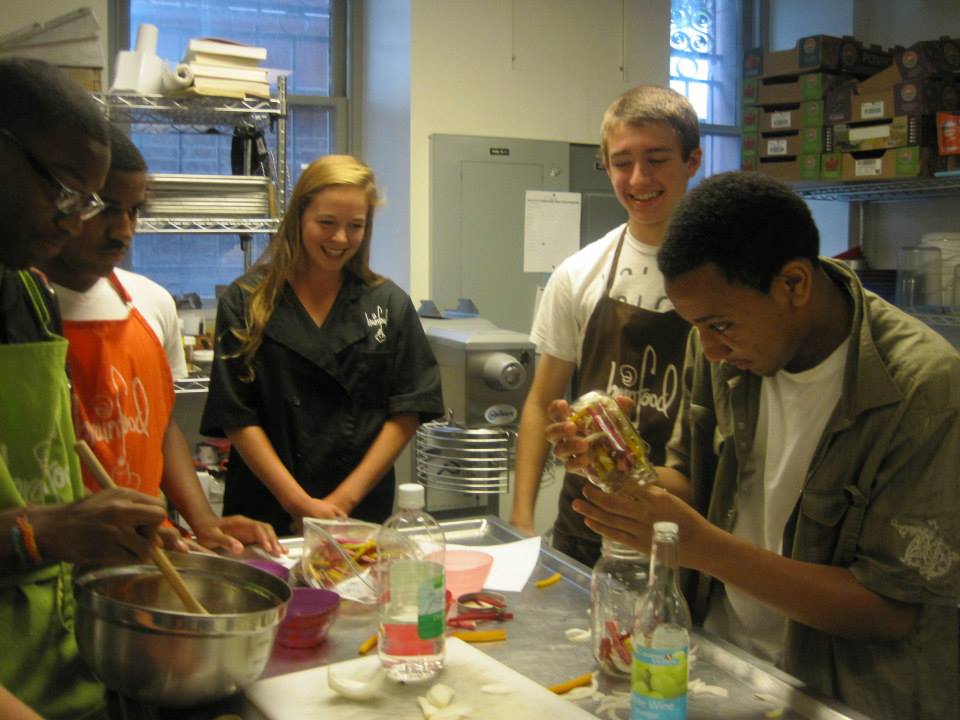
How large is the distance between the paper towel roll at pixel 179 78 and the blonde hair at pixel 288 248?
1.14 metres

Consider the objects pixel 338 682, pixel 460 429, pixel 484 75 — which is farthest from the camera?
pixel 484 75

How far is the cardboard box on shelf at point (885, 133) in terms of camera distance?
3619 millimetres

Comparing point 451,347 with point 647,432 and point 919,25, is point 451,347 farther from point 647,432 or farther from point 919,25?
point 919,25

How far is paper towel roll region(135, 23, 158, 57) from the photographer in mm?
3348

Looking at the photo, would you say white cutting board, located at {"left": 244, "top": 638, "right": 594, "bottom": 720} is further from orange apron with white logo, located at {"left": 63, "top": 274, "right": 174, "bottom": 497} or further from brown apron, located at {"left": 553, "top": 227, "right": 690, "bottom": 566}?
brown apron, located at {"left": 553, "top": 227, "right": 690, "bottom": 566}

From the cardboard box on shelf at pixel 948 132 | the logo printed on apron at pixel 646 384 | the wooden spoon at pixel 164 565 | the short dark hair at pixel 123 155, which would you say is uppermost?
the cardboard box on shelf at pixel 948 132

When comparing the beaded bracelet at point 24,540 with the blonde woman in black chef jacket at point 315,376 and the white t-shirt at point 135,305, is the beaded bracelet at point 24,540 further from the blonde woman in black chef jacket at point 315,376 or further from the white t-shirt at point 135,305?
the blonde woman in black chef jacket at point 315,376

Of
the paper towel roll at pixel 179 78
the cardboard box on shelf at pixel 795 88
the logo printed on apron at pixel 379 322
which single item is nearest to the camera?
the logo printed on apron at pixel 379 322

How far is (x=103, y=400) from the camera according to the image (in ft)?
5.75

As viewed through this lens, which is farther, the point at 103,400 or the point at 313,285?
the point at 313,285

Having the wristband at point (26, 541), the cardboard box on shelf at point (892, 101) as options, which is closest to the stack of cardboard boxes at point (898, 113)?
the cardboard box on shelf at point (892, 101)

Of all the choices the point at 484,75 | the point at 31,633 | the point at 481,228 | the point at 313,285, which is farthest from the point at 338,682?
the point at 484,75

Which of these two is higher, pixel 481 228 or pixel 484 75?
pixel 484 75

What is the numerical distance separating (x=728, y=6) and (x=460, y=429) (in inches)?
130
